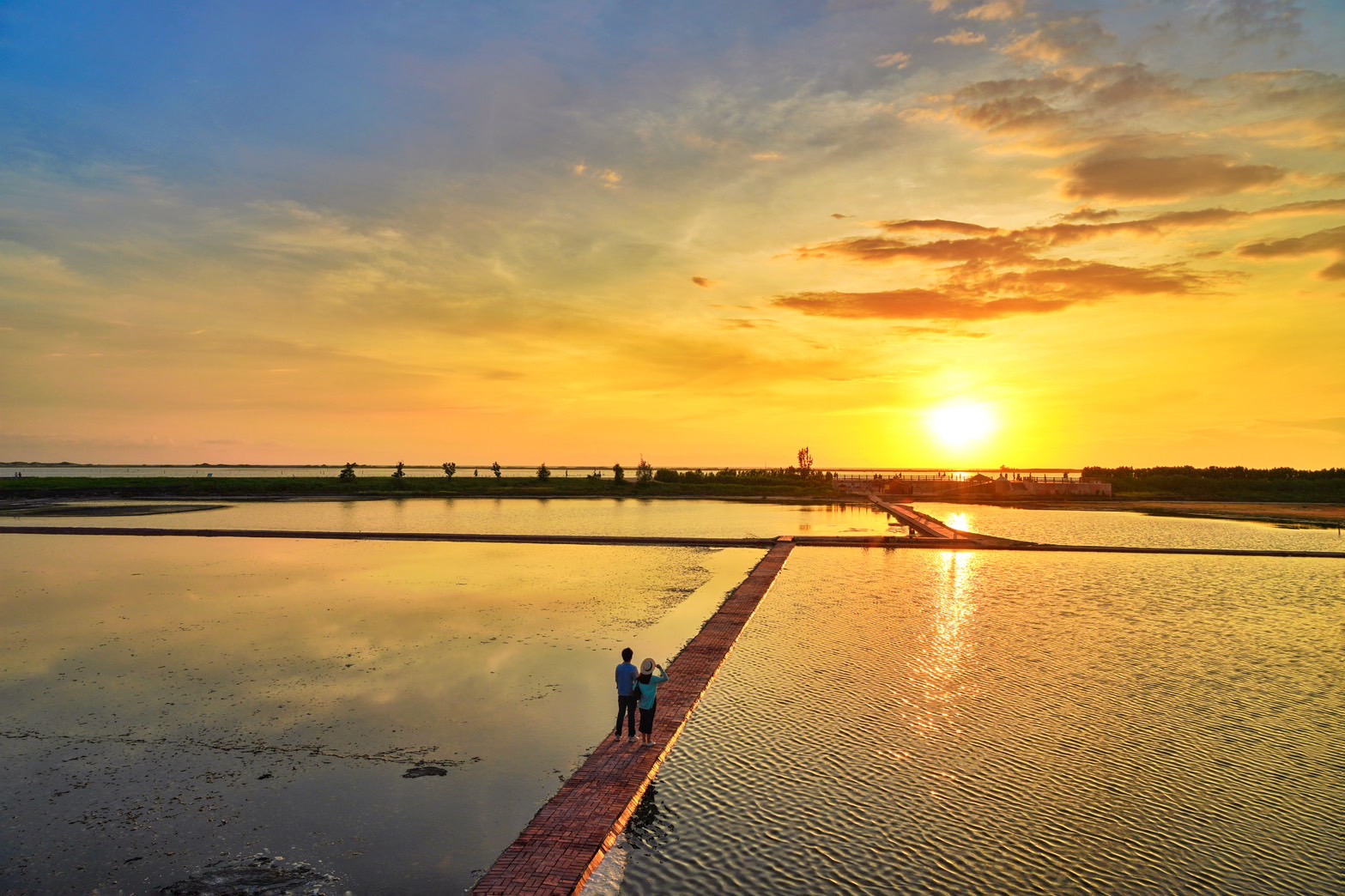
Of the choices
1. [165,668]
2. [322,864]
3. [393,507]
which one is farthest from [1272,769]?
[393,507]

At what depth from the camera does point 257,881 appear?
8258mm

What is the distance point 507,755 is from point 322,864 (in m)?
3.34

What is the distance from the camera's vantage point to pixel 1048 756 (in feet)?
38.3

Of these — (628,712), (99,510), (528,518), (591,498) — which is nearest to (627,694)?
(628,712)

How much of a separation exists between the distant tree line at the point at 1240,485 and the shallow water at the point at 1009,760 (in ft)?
233

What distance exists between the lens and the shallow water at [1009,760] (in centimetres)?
870

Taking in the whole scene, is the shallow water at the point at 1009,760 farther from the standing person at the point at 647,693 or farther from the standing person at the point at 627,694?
the standing person at the point at 627,694

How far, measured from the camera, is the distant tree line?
78.8m

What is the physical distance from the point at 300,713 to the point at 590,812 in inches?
272

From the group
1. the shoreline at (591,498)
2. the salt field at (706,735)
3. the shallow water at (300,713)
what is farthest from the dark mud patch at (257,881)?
the shoreline at (591,498)

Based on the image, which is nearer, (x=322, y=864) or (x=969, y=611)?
(x=322, y=864)

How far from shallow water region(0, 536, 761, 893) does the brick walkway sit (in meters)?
0.41

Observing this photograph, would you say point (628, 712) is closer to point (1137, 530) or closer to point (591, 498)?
point (1137, 530)

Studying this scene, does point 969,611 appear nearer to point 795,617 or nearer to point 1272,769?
point 795,617
